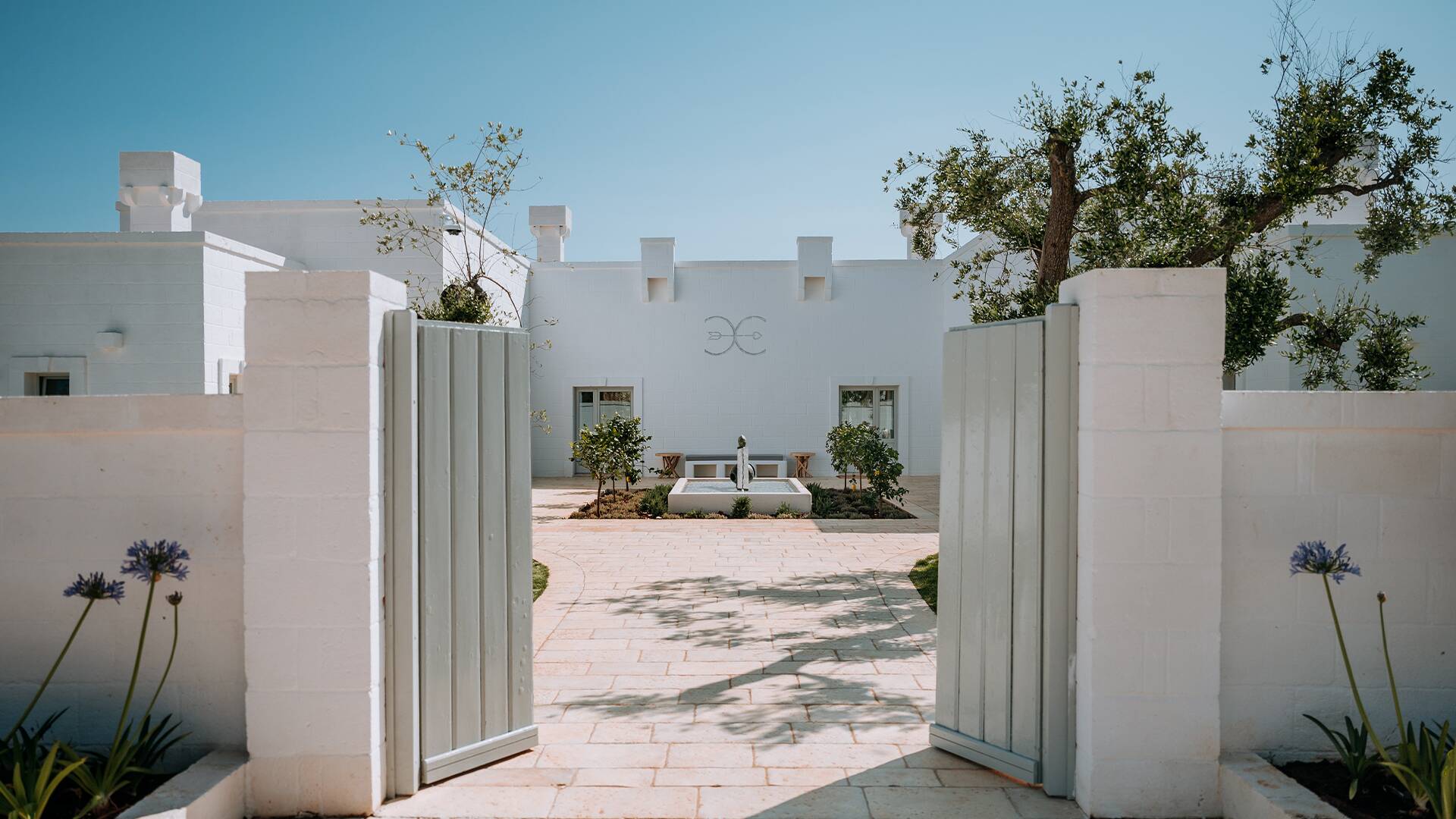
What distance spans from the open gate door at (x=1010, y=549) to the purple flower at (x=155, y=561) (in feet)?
8.38

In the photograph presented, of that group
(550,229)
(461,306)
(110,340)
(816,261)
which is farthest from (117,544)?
(550,229)

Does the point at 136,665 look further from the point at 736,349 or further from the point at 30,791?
the point at 736,349

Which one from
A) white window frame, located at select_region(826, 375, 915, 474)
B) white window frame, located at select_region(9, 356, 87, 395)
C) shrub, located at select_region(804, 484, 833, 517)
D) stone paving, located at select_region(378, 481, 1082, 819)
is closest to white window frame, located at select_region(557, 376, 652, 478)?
white window frame, located at select_region(826, 375, 915, 474)

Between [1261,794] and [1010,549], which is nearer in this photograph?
[1261,794]

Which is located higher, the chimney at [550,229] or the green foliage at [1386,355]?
the chimney at [550,229]

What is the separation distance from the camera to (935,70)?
20.3 feet

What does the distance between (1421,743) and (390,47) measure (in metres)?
8.11

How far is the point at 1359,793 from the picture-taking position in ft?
8.17

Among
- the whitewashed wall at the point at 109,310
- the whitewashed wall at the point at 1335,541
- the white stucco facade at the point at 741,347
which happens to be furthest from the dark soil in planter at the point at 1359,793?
the white stucco facade at the point at 741,347

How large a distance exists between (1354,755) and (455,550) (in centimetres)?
300

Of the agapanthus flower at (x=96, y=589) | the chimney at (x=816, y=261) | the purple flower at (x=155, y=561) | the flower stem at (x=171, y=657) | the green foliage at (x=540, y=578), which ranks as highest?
the chimney at (x=816, y=261)

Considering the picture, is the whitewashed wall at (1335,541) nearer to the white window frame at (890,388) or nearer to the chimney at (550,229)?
the white window frame at (890,388)

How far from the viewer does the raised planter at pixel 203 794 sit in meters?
2.33

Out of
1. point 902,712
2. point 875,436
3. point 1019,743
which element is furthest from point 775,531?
point 1019,743
